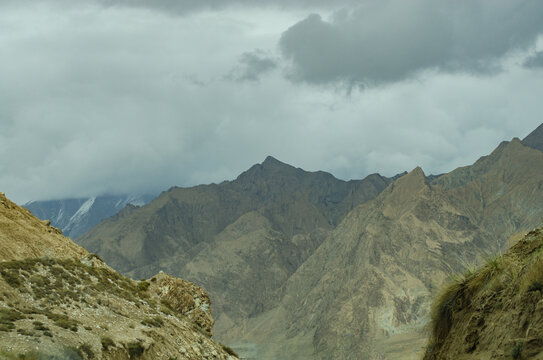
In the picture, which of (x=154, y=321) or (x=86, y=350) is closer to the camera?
(x=86, y=350)

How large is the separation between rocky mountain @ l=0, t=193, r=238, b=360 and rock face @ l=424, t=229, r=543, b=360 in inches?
436

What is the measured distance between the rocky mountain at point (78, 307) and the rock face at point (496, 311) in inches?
436

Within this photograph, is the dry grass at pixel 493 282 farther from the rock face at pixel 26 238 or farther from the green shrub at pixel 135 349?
the rock face at pixel 26 238

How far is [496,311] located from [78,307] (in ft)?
55.4

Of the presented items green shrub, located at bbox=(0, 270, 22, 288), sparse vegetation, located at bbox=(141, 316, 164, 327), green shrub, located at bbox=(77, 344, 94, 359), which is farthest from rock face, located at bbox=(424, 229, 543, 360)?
green shrub, located at bbox=(0, 270, 22, 288)

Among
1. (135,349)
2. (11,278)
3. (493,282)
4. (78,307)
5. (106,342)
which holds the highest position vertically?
(11,278)

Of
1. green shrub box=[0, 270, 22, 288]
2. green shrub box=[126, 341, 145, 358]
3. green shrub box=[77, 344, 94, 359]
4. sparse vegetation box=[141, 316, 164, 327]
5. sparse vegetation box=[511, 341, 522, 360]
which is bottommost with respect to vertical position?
sparse vegetation box=[511, 341, 522, 360]

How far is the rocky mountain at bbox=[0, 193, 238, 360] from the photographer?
16.0 metres

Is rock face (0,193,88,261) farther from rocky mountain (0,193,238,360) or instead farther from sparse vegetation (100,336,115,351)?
sparse vegetation (100,336,115,351)

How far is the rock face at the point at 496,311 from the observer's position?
29.1 ft

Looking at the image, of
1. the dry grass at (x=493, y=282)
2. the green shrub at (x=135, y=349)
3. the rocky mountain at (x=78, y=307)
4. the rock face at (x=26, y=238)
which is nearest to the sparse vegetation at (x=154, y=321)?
the rocky mountain at (x=78, y=307)

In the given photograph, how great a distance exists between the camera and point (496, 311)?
32.5ft

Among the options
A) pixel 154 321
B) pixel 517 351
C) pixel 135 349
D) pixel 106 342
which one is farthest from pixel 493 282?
pixel 154 321

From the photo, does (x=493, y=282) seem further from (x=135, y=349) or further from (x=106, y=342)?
(x=135, y=349)
